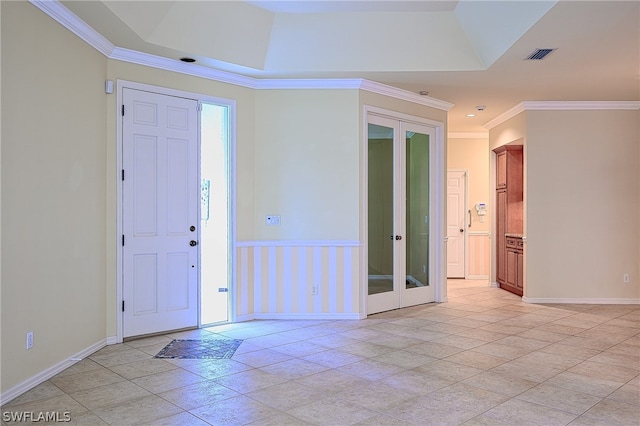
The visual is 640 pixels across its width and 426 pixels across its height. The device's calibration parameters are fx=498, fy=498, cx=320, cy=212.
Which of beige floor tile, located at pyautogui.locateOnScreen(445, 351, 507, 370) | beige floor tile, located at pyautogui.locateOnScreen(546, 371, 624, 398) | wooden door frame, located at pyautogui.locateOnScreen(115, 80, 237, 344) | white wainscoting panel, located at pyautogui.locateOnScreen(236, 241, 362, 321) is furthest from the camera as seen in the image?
white wainscoting panel, located at pyautogui.locateOnScreen(236, 241, 362, 321)

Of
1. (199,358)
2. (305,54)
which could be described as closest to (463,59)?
(305,54)

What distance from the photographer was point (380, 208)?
6098 millimetres

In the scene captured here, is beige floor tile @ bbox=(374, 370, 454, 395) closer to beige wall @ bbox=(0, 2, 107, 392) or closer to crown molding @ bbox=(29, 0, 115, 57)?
beige wall @ bbox=(0, 2, 107, 392)

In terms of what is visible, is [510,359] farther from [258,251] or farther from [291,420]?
[258,251]

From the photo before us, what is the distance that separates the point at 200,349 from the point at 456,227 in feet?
20.3

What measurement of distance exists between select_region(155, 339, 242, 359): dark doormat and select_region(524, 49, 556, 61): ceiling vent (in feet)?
12.9

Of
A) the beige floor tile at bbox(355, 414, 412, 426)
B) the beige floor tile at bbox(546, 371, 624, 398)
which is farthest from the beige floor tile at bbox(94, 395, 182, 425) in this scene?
the beige floor tile at bbox(546, 371, 624, 398)

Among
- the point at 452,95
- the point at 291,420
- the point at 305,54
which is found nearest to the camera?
the point at 291,420

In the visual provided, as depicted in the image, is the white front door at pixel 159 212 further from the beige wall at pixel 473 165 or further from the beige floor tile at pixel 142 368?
the beige wall at pixel 473 165

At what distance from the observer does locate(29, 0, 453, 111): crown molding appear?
3.72 metres

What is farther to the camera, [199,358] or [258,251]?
[258,251]

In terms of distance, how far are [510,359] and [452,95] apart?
352 cm

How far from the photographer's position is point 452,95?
6371mm

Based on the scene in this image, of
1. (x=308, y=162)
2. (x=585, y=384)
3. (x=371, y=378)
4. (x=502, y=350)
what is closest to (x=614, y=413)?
(x=585, y=384)
